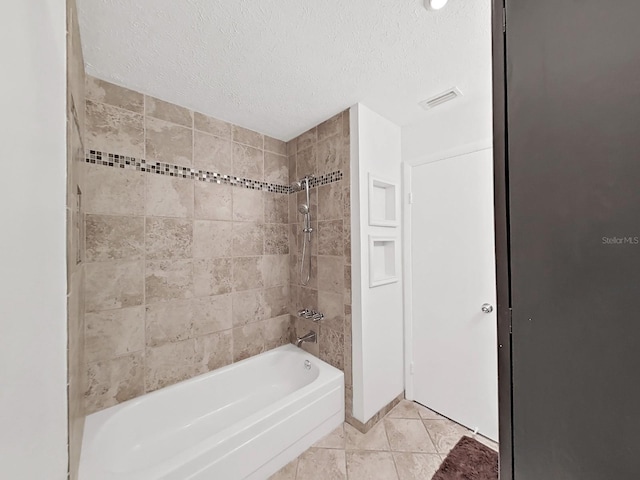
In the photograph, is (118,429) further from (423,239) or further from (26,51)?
(423,239)

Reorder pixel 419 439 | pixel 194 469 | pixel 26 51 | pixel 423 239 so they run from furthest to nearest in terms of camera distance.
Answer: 1. pixel 423 239
2. pixel 419 439
3. pixel 194 469
4. pixel 26 51

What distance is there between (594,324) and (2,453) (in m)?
0.87

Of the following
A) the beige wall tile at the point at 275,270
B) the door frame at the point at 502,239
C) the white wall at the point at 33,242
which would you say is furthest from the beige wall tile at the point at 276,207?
the door frame at the point at 502,239

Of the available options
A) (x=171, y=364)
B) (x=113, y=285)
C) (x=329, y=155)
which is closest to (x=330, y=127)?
(x=329, y=155)

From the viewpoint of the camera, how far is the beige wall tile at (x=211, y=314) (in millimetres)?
1839

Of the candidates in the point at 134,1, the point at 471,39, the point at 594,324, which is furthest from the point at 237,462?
the point at 471,39

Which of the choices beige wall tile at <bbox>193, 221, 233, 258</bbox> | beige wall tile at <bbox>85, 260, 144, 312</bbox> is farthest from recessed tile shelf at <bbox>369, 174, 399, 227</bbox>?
beige wall tile at <bbox>85, 260, 144, 312</bbox>

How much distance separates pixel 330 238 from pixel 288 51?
123cm

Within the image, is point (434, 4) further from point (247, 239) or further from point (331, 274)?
point (247, 239)

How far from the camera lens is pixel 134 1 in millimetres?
1020

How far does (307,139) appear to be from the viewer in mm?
2205

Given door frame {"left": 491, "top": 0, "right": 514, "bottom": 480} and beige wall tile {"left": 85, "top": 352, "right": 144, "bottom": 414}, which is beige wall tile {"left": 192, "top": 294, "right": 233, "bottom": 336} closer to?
beige wall tile {"left": 85, "top": 352, "right": 144, "bottom": 414}

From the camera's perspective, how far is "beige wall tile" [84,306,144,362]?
1.43 meters

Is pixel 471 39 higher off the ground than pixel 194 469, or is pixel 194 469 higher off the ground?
pixel 471 39
